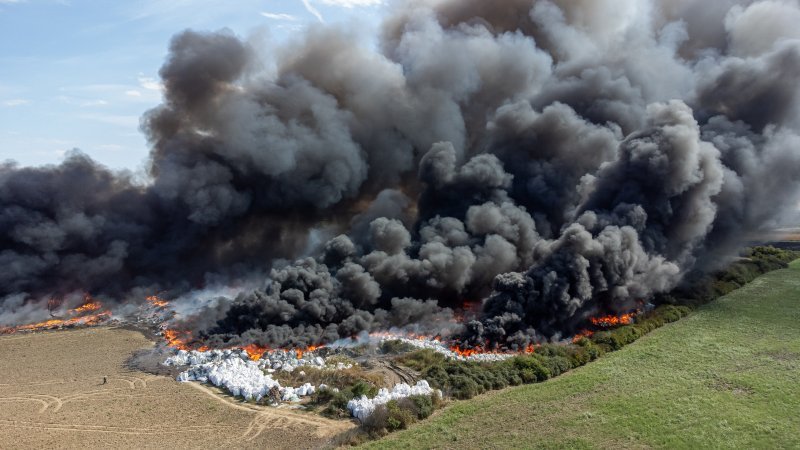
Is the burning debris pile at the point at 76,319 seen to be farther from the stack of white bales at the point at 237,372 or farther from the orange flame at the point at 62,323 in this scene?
the stack of white bales at the point at 237,372

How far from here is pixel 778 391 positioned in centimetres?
2533

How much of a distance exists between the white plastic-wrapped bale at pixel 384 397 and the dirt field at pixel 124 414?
36.0 inches

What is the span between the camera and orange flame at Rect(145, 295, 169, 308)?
4862cm

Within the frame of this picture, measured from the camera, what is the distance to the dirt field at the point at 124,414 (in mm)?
24297

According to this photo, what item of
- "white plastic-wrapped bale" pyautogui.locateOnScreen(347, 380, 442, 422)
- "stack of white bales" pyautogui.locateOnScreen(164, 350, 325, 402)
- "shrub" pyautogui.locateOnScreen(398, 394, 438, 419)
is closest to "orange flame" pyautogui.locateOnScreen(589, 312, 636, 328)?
"white plastic-wrapped bale" pyautogui.locateOnScreen(347, 380, 442, 422)

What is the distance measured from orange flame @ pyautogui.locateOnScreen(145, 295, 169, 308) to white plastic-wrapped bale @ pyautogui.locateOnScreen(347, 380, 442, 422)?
27779 millimetres

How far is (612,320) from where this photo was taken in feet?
125

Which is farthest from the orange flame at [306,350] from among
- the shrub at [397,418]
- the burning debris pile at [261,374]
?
the shrub at [397,418]

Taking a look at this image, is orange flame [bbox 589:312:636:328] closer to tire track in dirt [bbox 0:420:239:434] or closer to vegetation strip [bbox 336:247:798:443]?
vegetation strip [bbox 336:247:798:443]

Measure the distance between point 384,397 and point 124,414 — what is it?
39.6 feet

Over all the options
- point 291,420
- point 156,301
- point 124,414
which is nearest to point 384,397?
point 291,420

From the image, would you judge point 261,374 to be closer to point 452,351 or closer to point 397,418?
point 397,418

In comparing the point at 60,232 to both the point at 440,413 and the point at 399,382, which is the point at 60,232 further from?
the point at 440,413

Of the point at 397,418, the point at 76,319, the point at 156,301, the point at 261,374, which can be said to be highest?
the point at 156,301
